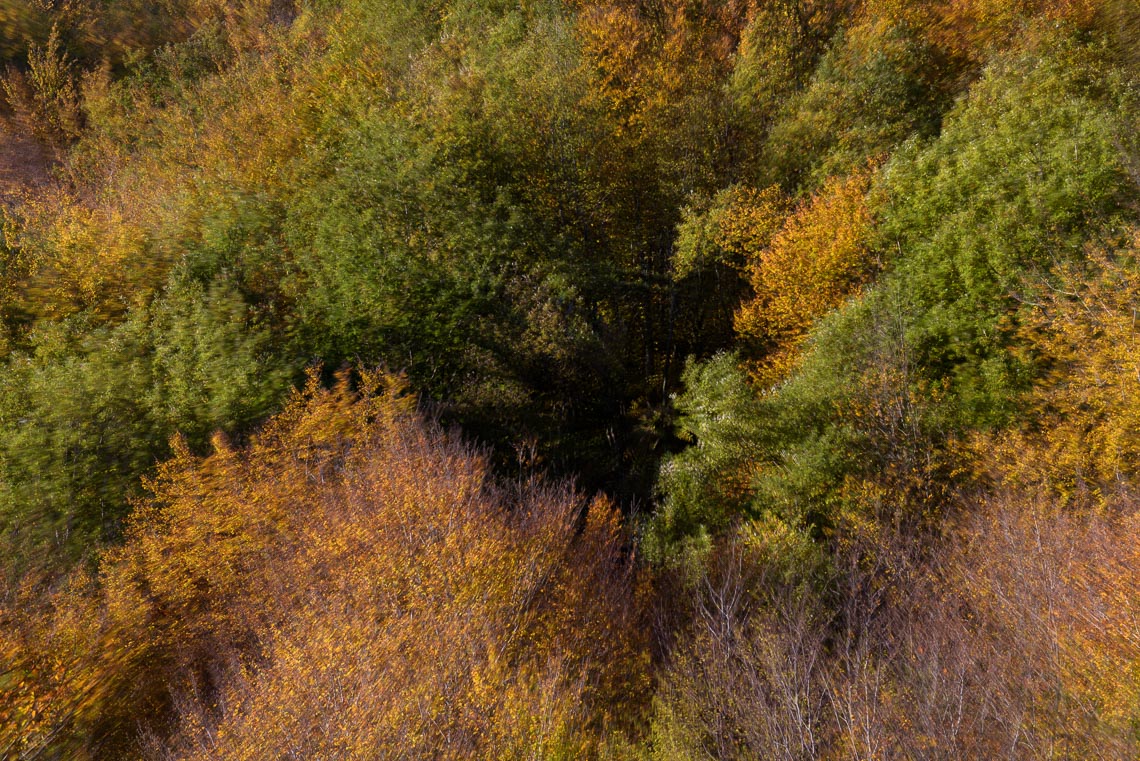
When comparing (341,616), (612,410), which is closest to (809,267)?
(612,410)

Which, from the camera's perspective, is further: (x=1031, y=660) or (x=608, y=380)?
(x=608, y=380)

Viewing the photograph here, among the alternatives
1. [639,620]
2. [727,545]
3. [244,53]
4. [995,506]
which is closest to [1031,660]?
[995,506]

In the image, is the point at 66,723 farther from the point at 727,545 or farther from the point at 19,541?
the point at 727,545

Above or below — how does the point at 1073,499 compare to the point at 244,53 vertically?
below

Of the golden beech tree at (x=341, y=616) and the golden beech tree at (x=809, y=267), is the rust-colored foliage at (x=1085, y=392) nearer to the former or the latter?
the golden beech tree at (x=809, y=267)

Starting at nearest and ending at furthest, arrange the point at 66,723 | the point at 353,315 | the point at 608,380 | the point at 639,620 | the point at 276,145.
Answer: the point at 66,723
the point at 639,620
the point at 353,315
the point at 608,380
the point at 276,145

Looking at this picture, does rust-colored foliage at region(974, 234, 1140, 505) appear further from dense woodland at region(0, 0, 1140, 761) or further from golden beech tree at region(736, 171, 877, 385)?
golden beech tree at region(736, 171, 877, 385)

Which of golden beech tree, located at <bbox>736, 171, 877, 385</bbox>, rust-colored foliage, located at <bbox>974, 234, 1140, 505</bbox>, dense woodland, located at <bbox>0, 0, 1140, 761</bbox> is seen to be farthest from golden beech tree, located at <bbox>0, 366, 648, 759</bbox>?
rust-colored foliage, located at <bbox>974, 234, 1140, 505</bbox>
